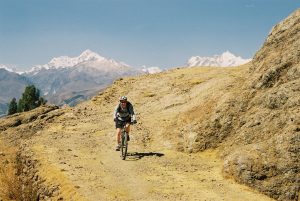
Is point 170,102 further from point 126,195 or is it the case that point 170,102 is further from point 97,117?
point 126,195

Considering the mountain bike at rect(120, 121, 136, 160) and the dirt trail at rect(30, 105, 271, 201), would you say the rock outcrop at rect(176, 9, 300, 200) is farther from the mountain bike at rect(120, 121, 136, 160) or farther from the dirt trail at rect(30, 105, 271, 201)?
the mountain bike at rect(120, 121, 136, 160)

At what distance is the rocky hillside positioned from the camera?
2039 centimetres

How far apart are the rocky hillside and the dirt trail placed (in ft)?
0.17

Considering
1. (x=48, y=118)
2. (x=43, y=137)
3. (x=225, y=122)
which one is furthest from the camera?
(x=48, y=118)

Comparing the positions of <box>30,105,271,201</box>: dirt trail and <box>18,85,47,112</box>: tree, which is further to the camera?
<box>18,85,47,112</box>: tree

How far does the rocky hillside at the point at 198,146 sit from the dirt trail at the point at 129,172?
5cm

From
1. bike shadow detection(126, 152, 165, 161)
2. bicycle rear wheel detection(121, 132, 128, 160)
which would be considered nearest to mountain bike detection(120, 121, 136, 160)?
bicycle rear wheel detection(121, 132, 128, 160)

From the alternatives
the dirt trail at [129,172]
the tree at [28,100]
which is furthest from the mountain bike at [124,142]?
the tree at [28,100]

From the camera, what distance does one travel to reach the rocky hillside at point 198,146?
20391 mm

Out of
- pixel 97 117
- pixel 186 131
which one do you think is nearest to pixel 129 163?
pixel 186 131

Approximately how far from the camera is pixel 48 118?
4444cm

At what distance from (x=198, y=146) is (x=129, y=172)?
680 centimetres

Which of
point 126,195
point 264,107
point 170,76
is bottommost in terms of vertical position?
point 126,195

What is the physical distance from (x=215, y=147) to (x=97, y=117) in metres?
16.8
